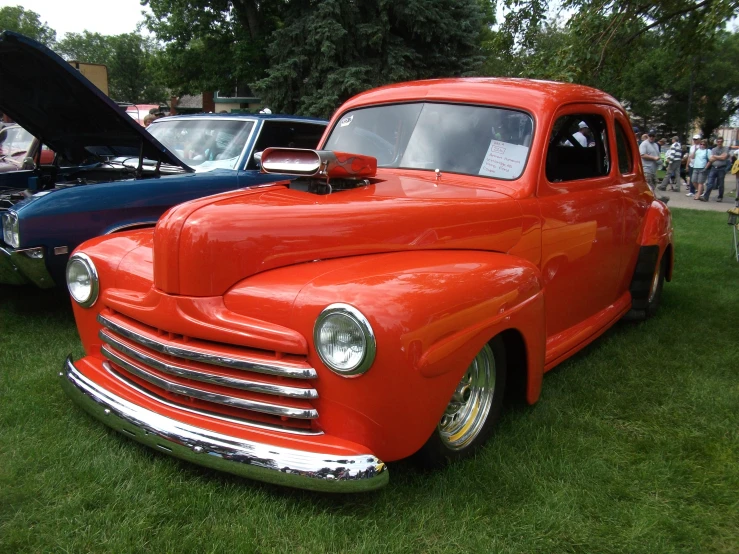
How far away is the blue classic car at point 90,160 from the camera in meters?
4.08

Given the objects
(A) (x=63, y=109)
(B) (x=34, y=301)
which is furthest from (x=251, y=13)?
(B) (x=34, y=301)

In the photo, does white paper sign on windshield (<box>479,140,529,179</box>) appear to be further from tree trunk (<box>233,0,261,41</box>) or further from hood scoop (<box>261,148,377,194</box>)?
tree trunk (<box>233,0,261,41</box>)

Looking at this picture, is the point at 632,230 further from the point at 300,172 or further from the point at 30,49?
the point at 30,49

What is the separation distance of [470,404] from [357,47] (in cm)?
1392

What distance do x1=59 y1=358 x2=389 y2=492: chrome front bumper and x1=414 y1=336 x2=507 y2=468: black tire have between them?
0.41m

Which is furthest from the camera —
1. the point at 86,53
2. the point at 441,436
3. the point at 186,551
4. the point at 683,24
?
the point at 86,53

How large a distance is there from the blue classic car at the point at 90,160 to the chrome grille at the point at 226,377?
190 centimetres

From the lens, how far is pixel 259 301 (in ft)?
7.58

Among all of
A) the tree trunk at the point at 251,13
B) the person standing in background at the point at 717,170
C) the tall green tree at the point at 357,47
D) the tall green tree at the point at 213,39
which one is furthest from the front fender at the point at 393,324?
the tree trunk at the point at 251,13

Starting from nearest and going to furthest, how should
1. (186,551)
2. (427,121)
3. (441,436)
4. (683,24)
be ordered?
(186,551) < (441,436) < (427,121) < (683,24)

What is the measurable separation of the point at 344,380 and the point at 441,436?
2.04 ft

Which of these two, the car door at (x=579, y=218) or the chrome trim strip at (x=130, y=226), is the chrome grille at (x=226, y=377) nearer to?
the car door at (x=579, y=218)

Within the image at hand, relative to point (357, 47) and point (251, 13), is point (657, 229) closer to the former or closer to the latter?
point (357, 47)

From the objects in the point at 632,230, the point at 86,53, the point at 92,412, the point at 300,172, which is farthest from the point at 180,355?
the point at 86,53
